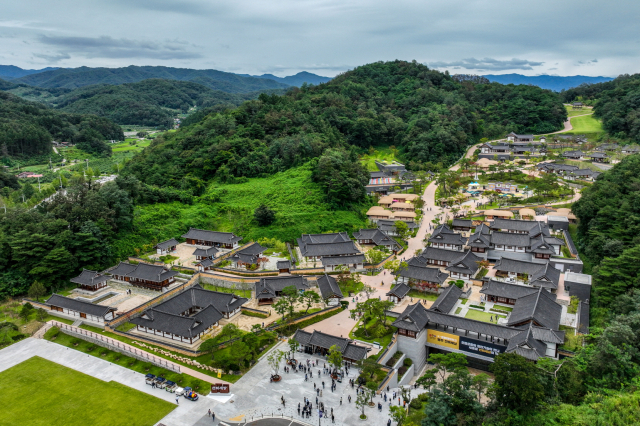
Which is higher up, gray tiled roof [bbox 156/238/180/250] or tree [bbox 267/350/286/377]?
gray tiled roof [bbox 156/238/180/250]

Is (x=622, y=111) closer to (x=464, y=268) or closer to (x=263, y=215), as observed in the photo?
(x=464, y=268)

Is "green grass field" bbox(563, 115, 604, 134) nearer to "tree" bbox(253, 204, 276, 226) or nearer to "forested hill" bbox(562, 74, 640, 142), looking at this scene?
"forested hill" bbox(562, 74, 640, 142)

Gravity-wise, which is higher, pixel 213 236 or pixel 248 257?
pixel 213 236

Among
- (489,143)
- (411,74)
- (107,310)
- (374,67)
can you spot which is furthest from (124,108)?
(107,310)

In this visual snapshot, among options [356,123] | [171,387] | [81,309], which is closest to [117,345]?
[81,309]

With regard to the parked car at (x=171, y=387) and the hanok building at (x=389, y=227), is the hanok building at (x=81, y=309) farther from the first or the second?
the hanok building at (x=389, y=227)

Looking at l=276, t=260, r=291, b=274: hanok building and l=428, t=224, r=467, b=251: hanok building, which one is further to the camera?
l=428, t=224, r=467, b=251: hanok building

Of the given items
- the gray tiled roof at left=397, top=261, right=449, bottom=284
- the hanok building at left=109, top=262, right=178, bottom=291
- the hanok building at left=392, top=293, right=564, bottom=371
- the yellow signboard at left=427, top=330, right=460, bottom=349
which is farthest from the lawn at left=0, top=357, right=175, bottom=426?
the gray tiled roof at left=397, top=261, right=449, bottom=284
